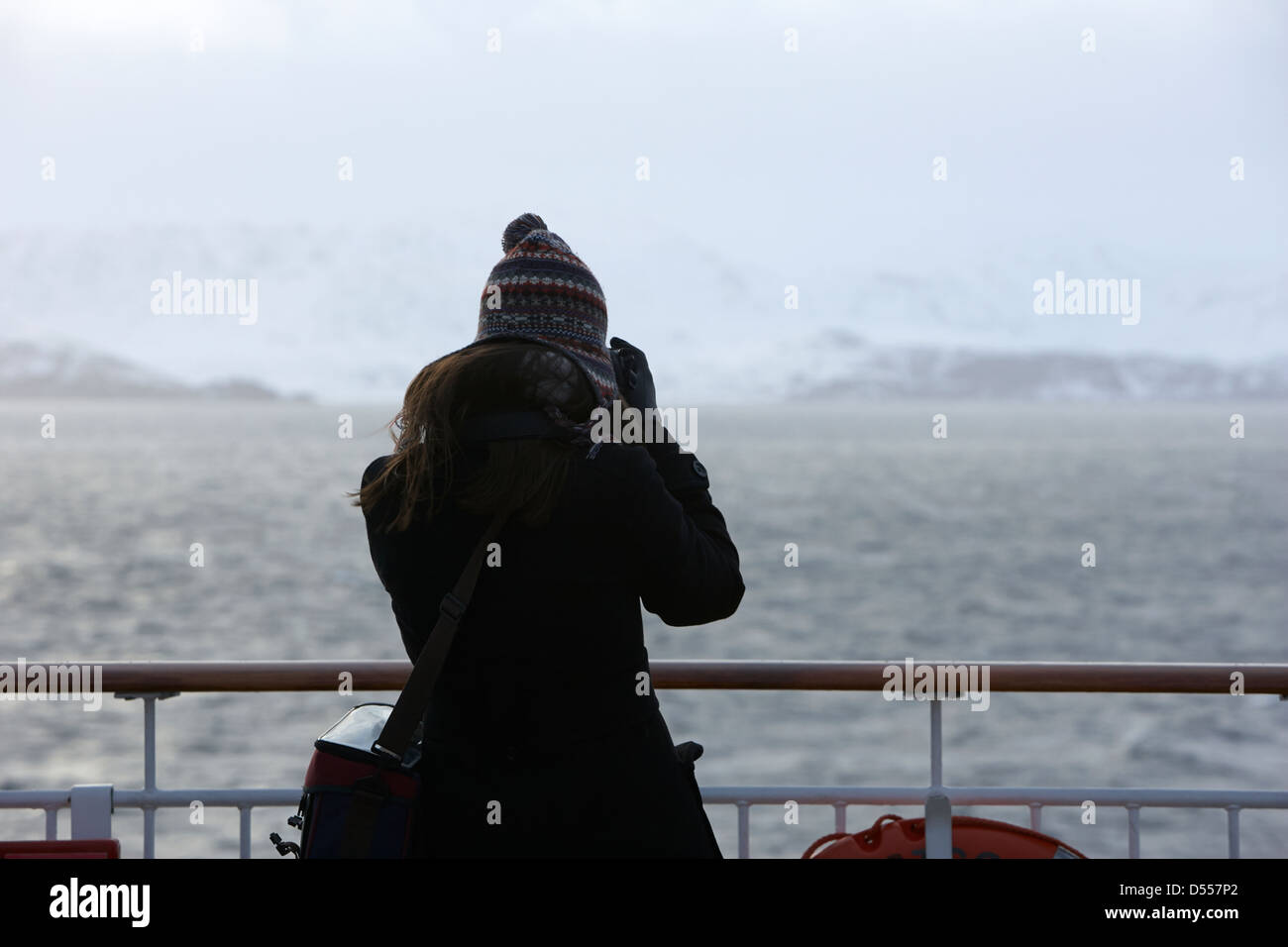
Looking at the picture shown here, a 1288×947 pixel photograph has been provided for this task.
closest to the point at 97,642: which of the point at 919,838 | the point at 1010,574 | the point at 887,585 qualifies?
the point at 887,585

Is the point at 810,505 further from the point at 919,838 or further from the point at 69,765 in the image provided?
the point at 919,838

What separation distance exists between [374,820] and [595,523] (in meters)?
0.49

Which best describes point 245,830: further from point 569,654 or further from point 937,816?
point 937,816

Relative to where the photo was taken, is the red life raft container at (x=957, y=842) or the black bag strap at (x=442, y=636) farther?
the red life raft container at (x=957, y=842)

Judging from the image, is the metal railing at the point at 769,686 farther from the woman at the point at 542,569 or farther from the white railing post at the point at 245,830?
the woman at the point at 542,569

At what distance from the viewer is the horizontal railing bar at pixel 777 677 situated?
2.29 metres

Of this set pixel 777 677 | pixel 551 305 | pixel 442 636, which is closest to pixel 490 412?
pixel 551 305

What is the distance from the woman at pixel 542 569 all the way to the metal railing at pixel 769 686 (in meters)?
0.69

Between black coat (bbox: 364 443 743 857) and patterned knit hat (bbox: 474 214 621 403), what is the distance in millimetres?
135

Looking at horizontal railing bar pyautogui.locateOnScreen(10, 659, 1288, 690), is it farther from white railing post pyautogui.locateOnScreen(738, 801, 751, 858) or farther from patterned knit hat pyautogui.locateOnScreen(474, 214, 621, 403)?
patterned knit hat pyautogui.locateOnScreen(474, 214, 621, 403)

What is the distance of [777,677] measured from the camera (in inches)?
90.1

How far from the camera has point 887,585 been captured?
41.8 metres
